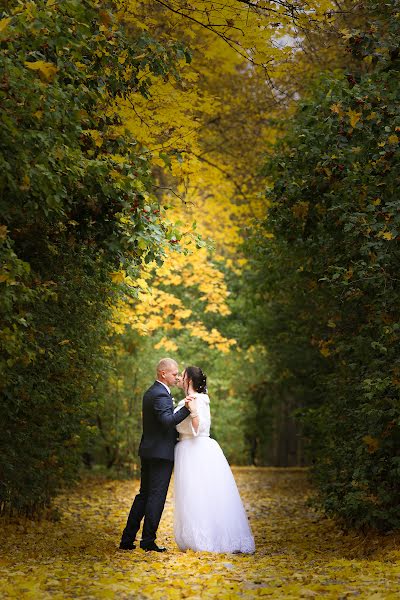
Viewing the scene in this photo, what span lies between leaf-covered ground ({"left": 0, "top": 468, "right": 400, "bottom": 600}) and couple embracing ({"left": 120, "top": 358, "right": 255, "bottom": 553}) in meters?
0.26

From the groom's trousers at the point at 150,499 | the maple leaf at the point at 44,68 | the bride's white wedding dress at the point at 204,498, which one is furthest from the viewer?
the groom's trousers at the point at 150,499

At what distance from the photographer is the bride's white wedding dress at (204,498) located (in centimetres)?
868

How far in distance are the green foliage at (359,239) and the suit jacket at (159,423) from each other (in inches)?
75.2

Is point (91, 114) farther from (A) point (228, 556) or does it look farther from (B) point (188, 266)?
(B) point (188, 266)

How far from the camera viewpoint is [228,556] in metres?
8.33

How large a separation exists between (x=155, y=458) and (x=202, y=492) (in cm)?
60

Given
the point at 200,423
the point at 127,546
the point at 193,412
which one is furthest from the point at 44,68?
the point at 127,546

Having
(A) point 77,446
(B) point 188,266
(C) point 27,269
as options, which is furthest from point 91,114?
(B) point 188,266

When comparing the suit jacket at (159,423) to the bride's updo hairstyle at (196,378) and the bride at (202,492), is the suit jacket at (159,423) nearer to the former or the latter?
the bride at (202,492)

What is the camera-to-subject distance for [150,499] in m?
8.83

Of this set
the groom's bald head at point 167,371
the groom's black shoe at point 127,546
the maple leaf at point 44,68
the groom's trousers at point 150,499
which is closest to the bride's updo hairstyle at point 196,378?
the groom's bald head at point 167,371

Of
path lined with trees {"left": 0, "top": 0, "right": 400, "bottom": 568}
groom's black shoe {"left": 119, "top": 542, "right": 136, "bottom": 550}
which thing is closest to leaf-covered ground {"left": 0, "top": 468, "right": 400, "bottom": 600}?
groom's black shoe {"left": 119, "top": 542, "right": 136, "bottom": 550}

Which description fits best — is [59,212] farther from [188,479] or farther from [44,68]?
[188,479]

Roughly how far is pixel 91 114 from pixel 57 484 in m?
6.40
